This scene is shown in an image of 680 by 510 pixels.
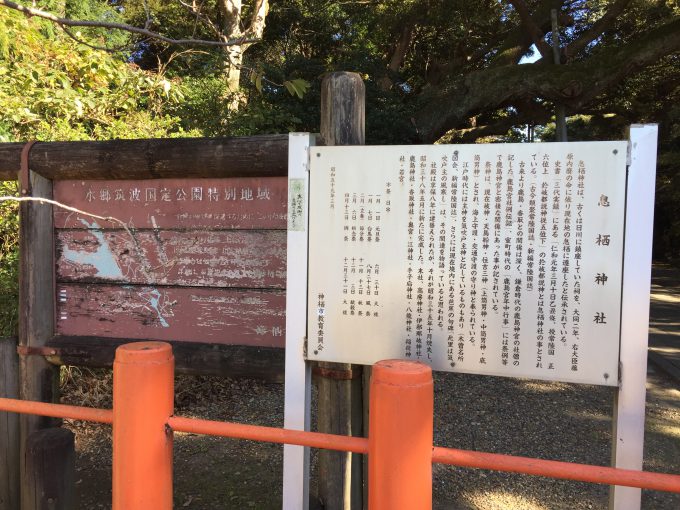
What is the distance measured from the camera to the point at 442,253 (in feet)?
6.21

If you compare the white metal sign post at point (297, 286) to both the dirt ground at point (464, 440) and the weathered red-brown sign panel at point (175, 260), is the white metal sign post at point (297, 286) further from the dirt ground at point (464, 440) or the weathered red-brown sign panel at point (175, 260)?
the dirt ground at point (464, 440)

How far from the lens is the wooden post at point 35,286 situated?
2.53m

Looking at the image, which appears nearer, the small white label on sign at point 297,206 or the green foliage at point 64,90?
the small white label on sign at point 297,206

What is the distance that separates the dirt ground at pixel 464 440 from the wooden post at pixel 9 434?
62 centimetres

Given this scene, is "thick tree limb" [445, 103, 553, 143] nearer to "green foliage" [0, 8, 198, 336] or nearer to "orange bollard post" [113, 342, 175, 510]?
"green foliage" [0, 8, 198, 336]

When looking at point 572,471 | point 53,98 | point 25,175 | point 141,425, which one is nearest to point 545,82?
point 53,98

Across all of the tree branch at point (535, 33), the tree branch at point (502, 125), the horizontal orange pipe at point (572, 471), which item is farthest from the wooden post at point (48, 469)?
the tree branch at point (502, 125)

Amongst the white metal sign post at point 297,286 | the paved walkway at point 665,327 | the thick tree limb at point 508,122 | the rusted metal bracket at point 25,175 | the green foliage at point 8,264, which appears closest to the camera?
the white metal sign post at point 297,286

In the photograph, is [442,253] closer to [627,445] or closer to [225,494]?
[627,445]

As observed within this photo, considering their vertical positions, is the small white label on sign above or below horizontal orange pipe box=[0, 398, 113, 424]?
above

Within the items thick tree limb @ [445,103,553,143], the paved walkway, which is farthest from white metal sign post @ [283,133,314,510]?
thick tree limb @ [445,103,553,143]

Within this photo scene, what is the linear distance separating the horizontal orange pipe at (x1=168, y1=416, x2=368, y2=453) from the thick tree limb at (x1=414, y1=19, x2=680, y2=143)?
939cm

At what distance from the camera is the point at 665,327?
26.1ft

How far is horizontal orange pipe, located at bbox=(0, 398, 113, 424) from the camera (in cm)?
164
